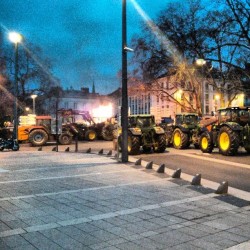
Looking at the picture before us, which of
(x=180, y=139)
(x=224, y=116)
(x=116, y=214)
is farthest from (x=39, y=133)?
(x=116, y=214)

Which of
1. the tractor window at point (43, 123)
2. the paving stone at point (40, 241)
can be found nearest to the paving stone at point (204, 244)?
the paving stone at point (40, 241)

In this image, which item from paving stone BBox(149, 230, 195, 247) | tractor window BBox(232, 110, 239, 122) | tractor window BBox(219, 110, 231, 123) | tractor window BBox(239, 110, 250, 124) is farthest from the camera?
tractor window BBox(219, 110, 231, 123)

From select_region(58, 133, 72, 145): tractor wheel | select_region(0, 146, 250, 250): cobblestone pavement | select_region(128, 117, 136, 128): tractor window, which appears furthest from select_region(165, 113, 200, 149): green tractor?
select_region(0, 146, 250, 250): cobblestone pavement

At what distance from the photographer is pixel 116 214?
21.5 feet

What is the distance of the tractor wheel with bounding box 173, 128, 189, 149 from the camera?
21391 millimetres

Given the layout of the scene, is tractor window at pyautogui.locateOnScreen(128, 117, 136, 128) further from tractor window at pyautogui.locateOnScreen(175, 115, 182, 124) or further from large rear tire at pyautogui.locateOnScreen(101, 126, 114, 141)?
large rear tire at pyautogui.locateOnScreen(101, 126, 114, 141)

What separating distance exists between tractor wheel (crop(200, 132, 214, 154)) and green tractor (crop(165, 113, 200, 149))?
2066mm

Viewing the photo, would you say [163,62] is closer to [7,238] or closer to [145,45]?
[145,45]

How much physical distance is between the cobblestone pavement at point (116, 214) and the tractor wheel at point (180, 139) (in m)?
10.7

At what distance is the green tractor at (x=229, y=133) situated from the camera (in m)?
17.0

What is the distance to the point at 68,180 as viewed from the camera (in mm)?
10195

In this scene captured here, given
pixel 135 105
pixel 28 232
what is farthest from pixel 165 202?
pixel 135 105

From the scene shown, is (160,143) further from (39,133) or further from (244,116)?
(39,133)

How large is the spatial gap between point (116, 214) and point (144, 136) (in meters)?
13.0
